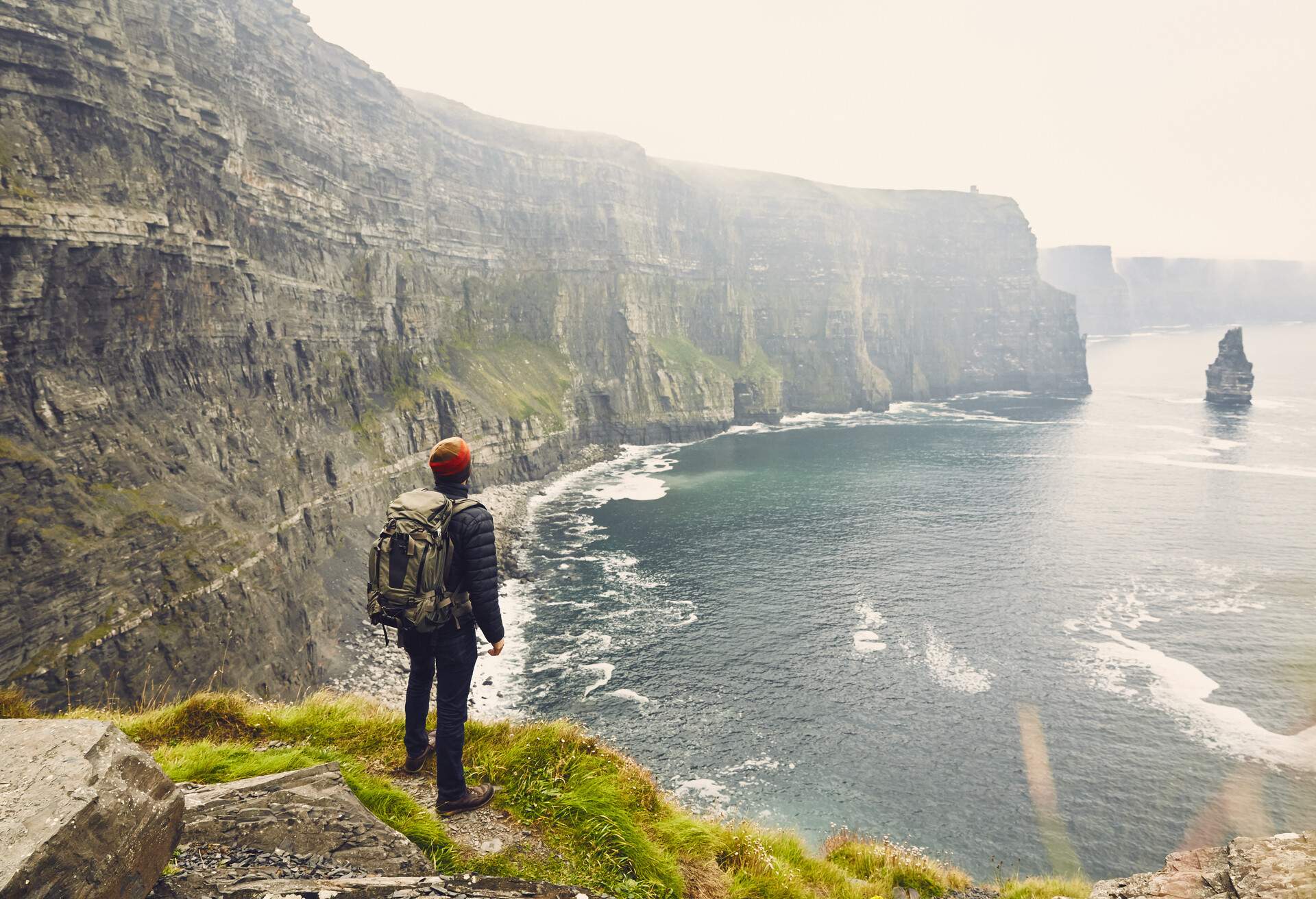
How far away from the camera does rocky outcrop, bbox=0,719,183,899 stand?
3.82m

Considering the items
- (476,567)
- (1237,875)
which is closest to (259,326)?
(476,567)

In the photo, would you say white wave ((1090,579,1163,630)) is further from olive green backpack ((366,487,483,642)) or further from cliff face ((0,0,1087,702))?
cliff face ((0,0,1087,702))

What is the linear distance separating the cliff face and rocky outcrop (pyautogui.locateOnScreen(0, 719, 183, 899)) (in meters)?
18.1

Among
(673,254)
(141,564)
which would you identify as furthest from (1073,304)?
(141,564)

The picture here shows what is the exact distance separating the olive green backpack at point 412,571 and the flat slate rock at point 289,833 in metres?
1.77

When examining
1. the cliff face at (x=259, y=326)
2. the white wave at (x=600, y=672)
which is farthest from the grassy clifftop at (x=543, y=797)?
the white wave at (x=600, y=672)

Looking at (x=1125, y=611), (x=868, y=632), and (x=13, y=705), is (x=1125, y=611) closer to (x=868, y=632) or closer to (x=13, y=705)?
(x=868, y=632)

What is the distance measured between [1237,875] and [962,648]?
38.0m

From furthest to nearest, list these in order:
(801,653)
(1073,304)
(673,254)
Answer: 1. (1073,304)
2. (673,254)
3. (801,653)

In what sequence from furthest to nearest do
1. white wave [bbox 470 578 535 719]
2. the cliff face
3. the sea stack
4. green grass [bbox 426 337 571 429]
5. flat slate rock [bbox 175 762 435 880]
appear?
1. the sea stack
2. green grass [bbox 426 337 571 429]
3. white wave [bbox 470 578 535 719]
4. the cliff face
5. flat slate rock [bbox 175 762 435 880]

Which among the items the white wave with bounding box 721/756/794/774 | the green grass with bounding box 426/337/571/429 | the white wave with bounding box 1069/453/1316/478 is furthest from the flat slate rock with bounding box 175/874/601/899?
the white wave with bounding box 1069/453/1316/478

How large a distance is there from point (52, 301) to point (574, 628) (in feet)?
114

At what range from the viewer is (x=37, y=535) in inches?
1082

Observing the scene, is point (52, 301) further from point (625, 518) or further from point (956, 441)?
point (956, 441)
